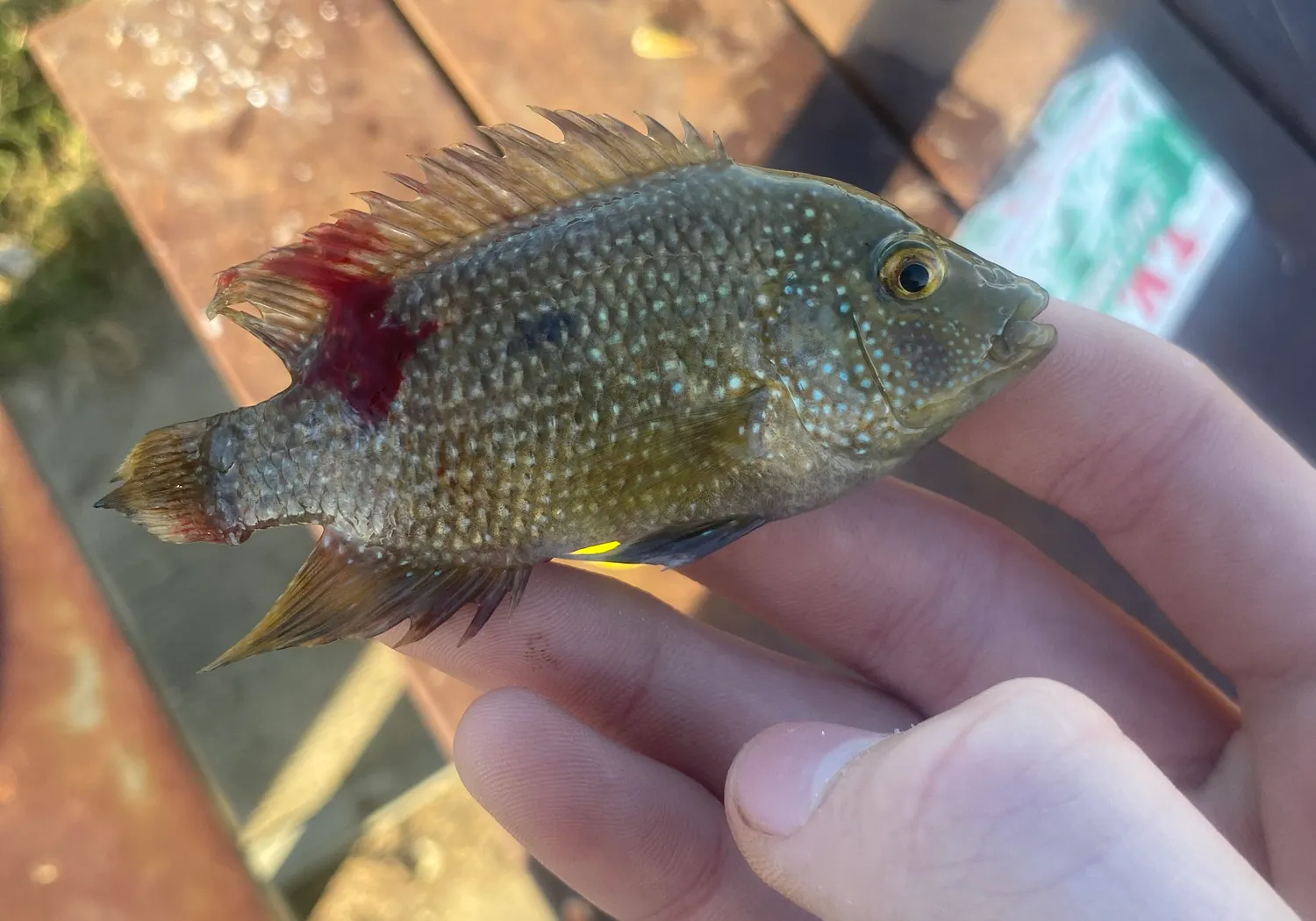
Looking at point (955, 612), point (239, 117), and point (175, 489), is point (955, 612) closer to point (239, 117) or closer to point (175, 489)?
point (175, 489)

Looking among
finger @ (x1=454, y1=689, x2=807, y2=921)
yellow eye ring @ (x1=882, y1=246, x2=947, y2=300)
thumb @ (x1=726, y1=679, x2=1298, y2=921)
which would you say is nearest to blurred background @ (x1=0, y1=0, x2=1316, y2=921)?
finger @ (x1=454, y1=689, x2=807, y2=921)

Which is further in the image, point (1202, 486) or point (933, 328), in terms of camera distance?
point (1202, 486)

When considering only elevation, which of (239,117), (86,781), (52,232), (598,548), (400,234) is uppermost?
(400,234)

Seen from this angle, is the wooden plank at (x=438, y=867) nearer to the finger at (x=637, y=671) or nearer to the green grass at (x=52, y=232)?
the finger at (x=637, y=671)

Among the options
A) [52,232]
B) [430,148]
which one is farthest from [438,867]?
[52,232]

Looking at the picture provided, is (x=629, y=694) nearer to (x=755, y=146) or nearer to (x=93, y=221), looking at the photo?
(x=755, y=146)

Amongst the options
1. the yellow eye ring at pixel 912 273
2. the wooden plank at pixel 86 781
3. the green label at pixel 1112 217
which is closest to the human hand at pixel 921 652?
the yellow eye ring at pixel 912 273

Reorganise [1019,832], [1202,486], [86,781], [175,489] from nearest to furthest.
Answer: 1. [1019,832]
2. [175,489]
3. [1202,486]
4. [86,781]

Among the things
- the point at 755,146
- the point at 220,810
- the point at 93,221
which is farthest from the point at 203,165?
the point at 220,810
